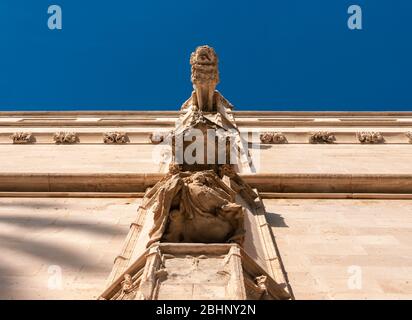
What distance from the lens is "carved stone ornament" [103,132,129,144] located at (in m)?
15.8

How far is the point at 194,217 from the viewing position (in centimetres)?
584

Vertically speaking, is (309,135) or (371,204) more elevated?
(309,135)

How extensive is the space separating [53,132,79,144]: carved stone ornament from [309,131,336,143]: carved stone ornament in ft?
25.2

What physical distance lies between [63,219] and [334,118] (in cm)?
1546

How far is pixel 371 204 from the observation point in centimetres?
947

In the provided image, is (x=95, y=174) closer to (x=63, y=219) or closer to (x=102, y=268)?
(x=63, y=219)

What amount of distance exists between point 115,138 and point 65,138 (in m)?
1.60

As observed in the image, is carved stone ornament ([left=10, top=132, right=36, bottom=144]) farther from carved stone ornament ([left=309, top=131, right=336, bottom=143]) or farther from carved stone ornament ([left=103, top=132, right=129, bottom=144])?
carved stone ornament ([left=309, top=131, right=336, bottom=143])

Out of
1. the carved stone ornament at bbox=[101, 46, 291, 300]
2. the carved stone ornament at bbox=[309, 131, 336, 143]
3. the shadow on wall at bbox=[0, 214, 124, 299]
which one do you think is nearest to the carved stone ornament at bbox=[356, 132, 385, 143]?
the carved stone ornament at bbox=[309, 131, 336, 143]

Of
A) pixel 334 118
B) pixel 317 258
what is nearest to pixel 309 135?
pixel 334 118
